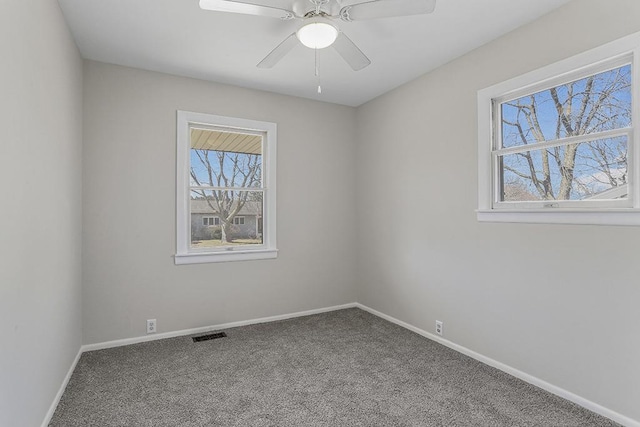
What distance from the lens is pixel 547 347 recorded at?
2.47 meters

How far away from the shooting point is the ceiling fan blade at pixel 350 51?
2262mm

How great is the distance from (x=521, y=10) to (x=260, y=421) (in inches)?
126

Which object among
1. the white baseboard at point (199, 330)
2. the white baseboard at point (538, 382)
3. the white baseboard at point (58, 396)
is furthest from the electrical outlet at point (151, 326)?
the white baseboard at point (538, 382)

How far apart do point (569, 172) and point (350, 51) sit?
68.9 inches

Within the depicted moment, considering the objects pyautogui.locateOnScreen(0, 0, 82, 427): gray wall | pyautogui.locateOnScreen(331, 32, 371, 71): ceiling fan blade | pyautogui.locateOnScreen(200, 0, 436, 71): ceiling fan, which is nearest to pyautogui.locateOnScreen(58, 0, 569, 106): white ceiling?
pyautogui.locateOnScreen(200, 0, 436, 71): ceiling fan

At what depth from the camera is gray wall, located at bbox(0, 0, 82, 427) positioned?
1511 mm

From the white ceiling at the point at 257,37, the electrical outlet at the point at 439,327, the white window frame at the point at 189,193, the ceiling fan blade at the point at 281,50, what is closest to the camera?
the ceiling fan blade at the point at 281,50

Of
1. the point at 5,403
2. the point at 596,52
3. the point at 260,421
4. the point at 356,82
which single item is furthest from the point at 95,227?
the point at 596,52

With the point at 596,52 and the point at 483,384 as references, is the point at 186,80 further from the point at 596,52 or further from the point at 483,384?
the point at 483,384

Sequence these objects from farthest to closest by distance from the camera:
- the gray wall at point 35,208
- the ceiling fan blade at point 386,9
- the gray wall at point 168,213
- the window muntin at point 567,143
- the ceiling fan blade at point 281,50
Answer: the gray wall at point 168,213, the ceiling fan blade at point 281,50, the window muntin at point 567,143, the ceiling fan blade at point 386,9, the gray wall at point 35,208

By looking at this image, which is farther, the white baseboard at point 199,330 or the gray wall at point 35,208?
the white baseboard at point 199,330

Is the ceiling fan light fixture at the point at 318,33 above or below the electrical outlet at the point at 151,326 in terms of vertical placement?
above

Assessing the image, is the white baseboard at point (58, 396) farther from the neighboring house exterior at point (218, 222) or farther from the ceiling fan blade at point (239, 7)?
the ceiling fan blade at point (239, 7)

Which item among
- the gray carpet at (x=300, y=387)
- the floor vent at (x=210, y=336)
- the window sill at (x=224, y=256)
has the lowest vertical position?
the gray carpet at (x=300, y=387)
